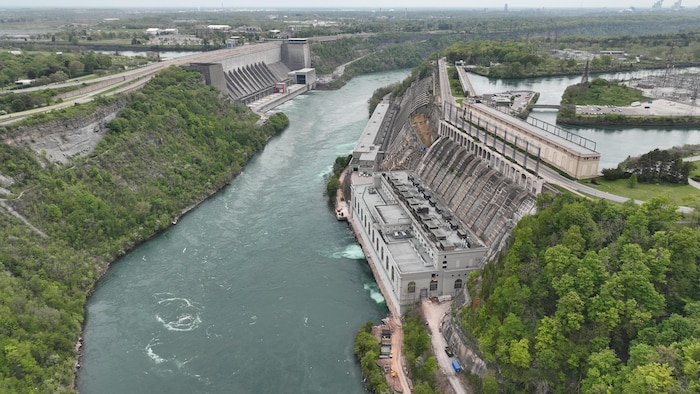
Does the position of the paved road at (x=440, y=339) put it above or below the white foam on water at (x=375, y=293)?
above

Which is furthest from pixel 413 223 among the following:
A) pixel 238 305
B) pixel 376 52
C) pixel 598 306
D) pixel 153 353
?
pixel 376 52

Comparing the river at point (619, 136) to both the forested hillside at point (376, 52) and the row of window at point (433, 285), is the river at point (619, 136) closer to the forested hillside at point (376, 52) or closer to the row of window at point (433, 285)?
the row of window at point (433, 285)

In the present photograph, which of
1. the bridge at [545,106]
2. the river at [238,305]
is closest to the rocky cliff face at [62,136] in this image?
the river at [238,305]

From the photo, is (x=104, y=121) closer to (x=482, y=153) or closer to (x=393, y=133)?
(x=393, y=133)

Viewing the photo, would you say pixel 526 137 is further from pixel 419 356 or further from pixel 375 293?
pixel 419 356

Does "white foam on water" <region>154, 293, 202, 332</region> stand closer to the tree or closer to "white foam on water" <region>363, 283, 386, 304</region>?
"white foam on water" <region>363, 283, 386, 304</region>

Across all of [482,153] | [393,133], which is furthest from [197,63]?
[482,153]
